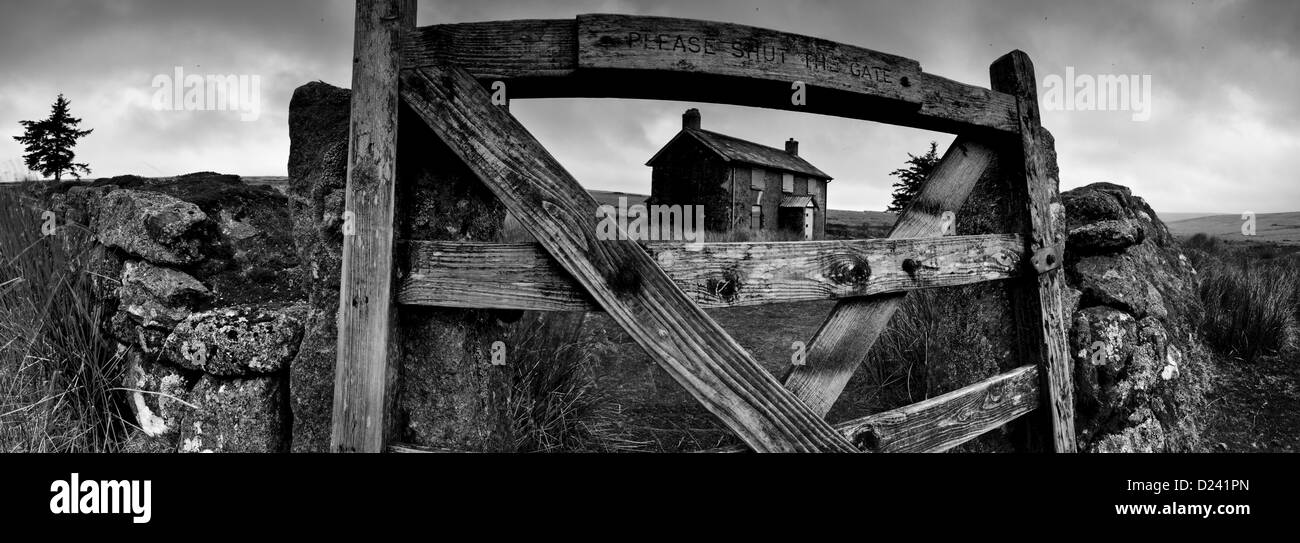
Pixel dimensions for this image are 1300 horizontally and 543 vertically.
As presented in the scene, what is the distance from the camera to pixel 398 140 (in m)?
2.01

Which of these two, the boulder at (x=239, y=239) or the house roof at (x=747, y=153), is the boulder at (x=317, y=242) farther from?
the house roof at (x=747, y=153)

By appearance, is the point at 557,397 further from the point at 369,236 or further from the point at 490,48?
the point at 490,48

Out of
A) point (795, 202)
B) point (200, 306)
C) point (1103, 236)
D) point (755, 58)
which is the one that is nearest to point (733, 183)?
point (795, 202)

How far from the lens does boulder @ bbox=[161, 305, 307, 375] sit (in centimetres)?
240

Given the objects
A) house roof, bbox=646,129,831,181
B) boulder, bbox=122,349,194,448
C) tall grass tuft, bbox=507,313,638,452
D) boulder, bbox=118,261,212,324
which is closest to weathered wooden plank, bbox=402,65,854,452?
tall grass tuft, bbox=507,313,638,452

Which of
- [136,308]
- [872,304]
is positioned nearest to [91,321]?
[136,308]

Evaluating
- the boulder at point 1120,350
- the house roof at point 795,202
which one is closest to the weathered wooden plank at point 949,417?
the boulder at point 1120,350

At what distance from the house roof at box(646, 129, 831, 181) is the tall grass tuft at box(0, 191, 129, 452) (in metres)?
17.6

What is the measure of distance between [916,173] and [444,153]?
1399 inches

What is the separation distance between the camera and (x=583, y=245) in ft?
6.15

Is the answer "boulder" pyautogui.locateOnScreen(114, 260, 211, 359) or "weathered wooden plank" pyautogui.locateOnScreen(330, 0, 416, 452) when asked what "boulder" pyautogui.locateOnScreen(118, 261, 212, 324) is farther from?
"weathered wooden plank" pyautogui.locateOnScreen(330, 0, 416, 452)

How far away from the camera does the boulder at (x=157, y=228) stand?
113 inches

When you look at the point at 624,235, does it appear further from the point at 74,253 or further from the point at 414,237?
the point at 74,253

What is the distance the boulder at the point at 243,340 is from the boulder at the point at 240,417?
2.4 inches
